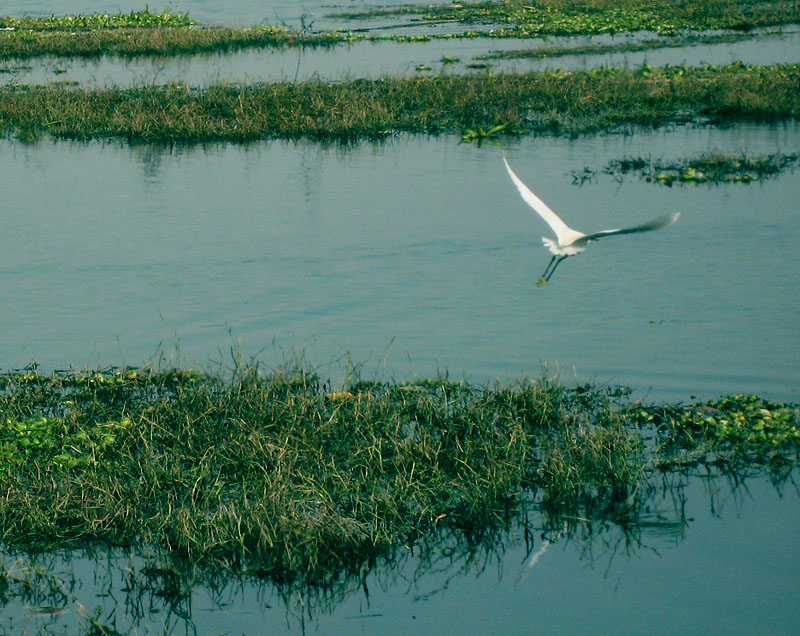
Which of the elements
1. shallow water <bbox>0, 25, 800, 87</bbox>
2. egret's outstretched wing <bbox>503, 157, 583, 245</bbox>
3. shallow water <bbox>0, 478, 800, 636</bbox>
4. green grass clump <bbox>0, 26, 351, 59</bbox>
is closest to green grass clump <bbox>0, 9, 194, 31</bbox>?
green grass clump <bbox>0, 26, 351, 59</bbox>

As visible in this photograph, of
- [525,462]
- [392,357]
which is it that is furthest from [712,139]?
[525,462]

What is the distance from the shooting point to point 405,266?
1173 cm

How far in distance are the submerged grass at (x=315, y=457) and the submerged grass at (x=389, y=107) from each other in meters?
11.1

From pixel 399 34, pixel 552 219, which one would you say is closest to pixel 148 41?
pixel 399 34

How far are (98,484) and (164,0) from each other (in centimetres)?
4886

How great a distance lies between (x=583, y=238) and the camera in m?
7.49

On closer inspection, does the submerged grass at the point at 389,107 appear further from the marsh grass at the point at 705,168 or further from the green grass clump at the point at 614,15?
the green grass clump at the point at 614,15

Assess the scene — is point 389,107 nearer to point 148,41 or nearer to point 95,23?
point 148,41

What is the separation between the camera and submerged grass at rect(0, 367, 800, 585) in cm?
591

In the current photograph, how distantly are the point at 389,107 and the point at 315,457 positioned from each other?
13.6 meters

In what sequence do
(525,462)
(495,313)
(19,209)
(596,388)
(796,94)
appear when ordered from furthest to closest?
(796,94) < (19,209) < (495,313) < (596,388) < (525,462)

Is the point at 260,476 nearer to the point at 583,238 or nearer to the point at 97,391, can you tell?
the point at 97,391

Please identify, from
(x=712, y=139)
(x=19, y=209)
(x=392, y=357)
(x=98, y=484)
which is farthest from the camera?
(x=712, y=139)

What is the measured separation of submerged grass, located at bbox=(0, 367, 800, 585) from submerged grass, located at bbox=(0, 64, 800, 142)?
11089 millimetres
